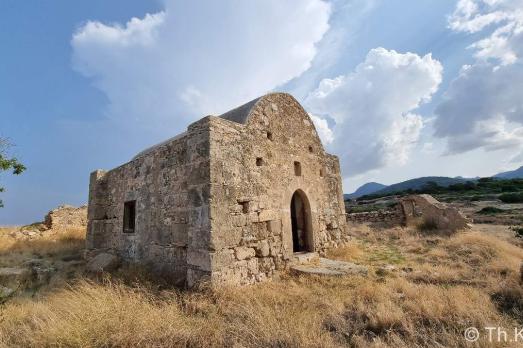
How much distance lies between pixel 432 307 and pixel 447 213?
10511 millimetres

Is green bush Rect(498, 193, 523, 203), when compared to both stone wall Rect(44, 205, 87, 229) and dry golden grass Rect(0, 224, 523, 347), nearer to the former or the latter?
dry golden grass Rect(0, 224, 523, 347)

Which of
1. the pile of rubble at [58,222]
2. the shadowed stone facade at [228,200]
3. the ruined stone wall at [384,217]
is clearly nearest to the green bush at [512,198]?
the ruined stone wall at [384,217]

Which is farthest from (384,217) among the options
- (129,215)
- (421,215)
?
(129,215)

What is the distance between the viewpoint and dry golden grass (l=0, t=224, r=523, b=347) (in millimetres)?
3412

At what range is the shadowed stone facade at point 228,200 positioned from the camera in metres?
5.41

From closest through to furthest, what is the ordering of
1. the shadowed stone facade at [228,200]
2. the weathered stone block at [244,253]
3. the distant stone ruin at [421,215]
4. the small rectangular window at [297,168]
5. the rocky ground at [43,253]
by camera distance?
the shadowed stone facade at [228,200], the weathered stone block at [244,253], the rocky ground at [43,253], the small rectangular window at [297,168], the distant stone ruin at [421,215]

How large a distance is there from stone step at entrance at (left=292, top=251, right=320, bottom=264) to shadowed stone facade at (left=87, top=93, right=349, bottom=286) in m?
0.22

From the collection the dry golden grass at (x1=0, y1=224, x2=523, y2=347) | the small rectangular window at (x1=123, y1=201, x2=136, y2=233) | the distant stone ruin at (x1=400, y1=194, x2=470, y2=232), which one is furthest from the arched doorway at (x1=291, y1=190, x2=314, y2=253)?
the distant stone ruin at (x1=400, y1=194, x2=470, y2=232)

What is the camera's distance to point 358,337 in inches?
137

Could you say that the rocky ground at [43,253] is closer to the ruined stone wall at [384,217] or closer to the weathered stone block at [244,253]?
the weathered stone block at [244,253]

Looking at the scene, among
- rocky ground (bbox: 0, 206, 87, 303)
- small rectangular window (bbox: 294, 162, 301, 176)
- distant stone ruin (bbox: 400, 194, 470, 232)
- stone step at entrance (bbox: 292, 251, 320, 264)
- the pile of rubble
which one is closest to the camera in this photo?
stone step at entrance (bbox: 292, 251, 320, 264)

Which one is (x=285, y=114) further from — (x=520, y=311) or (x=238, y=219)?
(x=520, y=311)

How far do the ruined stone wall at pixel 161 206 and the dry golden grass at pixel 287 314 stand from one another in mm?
984

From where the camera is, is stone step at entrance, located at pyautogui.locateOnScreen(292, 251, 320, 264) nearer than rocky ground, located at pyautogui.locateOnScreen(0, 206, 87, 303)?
Yes
